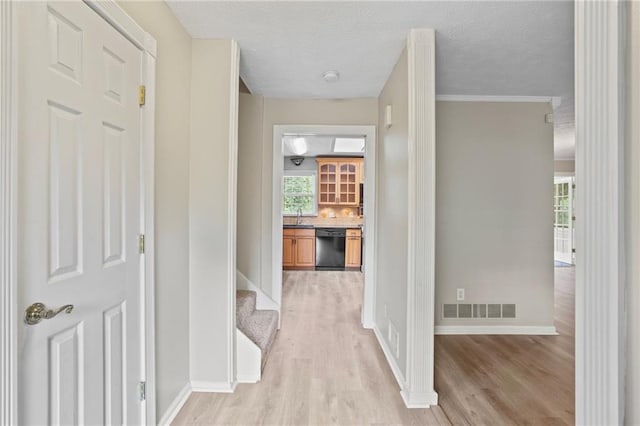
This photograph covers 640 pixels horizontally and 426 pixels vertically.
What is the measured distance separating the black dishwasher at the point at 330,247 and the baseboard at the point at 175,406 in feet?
14.3

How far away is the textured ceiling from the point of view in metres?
1.84

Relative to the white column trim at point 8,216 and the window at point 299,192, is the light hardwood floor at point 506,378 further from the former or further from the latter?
the window at point 299,192

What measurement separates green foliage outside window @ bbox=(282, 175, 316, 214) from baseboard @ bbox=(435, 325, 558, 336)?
4.19m

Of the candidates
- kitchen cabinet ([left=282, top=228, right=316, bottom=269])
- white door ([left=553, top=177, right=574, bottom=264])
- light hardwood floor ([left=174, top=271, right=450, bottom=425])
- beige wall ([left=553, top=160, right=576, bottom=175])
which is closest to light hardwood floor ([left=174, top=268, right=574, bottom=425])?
light hardwood floor ([left=174, top=271, right=450, bottom=425])

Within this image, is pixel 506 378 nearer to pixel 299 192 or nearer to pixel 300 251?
pixel 300 251

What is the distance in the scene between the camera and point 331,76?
9.02ft

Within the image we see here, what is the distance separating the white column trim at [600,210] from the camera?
2.20ft

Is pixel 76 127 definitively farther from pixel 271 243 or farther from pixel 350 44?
pixel 271 243

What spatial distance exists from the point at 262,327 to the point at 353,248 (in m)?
3.74

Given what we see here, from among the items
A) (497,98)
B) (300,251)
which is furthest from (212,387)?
(300,251)

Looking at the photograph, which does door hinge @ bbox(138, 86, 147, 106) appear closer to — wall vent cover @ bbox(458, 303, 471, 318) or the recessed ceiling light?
the recessed ceiling light

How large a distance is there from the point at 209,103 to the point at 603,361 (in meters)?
2.25

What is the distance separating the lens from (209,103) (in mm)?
2160

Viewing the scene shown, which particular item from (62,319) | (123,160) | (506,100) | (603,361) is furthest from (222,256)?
(506,100)
